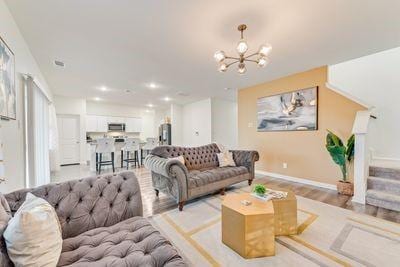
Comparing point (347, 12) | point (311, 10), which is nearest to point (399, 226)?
point (347, 12)

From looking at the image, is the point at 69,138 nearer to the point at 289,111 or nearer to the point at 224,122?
the point at 224,122

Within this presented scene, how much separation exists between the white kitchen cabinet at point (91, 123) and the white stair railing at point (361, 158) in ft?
27.7

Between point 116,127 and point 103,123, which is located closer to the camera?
point 103,123

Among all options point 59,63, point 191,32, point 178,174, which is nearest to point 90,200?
point 178,174

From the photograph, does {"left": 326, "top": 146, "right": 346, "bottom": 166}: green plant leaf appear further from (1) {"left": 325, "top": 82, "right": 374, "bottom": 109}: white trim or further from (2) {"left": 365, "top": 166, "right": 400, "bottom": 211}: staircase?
(1) {"left": 325, "top": 82, "right": 374, "bottom": 109}: white trim

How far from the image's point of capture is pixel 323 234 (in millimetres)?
1983

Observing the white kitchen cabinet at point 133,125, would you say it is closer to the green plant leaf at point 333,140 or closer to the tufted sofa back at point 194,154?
the tufted sofa back at point 194,154

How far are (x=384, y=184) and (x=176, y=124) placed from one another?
702cm

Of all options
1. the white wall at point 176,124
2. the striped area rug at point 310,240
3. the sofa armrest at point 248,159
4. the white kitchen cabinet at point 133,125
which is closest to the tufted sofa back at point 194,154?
the sofa armrest at point 248,159

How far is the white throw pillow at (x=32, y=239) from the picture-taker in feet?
2.75

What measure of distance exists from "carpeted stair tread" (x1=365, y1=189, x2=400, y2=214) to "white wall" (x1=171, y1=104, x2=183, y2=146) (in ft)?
22.5

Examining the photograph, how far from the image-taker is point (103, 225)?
4.63 ft

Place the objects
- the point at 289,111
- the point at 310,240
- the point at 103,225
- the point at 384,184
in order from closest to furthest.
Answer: the point at 103,225
the point at 310,240
the point at 384,184
the point at 289,111

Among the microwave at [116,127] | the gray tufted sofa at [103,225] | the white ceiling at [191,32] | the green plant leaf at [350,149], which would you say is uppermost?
the white ceiling at [191,32]
